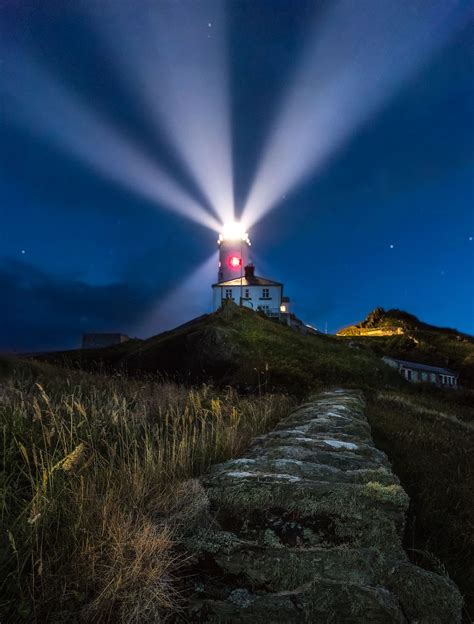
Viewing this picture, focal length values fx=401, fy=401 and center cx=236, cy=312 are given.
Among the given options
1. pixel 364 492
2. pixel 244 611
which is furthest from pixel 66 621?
pixel 364 492

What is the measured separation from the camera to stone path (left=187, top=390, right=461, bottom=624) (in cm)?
159

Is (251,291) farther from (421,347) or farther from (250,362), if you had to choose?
(250,362)

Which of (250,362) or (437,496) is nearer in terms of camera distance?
(437,496)

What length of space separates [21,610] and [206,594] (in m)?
0.71

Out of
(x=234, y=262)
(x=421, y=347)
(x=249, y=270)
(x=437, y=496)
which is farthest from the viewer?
(x=234, y=262)

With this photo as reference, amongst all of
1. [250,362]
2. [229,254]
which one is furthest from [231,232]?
[250,362]

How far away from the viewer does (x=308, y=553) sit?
1.89 meters

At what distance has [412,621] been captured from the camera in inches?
62.9

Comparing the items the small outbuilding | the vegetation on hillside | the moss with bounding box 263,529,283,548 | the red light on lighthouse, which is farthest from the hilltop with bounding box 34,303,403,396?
the red light on lighthouse

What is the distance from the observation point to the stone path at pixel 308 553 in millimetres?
1594

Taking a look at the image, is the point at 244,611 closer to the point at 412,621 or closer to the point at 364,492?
the point at 412,621

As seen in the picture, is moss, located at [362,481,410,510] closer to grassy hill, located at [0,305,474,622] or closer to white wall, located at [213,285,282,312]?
grassy hill, located at [0,305,474,622]

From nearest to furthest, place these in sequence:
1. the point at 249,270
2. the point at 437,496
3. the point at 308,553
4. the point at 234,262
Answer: the point at 308,553 → the point at 437,496 → the point at 249,270 → the point at 234,262

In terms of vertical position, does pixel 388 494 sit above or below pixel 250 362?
below
